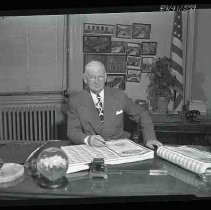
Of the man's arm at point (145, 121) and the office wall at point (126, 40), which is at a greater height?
the office wall at point (126, 40)

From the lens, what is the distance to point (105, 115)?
2254 millimetres

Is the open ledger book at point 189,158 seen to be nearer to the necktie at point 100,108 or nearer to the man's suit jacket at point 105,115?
the man's suit jacket at point 105,115

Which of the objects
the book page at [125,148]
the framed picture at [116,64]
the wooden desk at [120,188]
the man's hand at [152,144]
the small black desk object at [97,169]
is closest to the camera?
the wooden desk at [120,188]

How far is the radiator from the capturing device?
11.9 ft

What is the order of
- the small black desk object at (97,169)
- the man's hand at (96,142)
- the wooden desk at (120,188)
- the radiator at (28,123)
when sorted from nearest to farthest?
the wooden desk at (120,188)
the small black desk object at (97,169)
the man's hand at (96,142)
the radiator at (28,123)

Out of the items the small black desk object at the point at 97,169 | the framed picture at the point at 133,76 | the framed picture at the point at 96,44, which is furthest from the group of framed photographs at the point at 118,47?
the small black desk object at the point at 97,169

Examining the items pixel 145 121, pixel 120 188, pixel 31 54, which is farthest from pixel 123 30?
pixel 120 188

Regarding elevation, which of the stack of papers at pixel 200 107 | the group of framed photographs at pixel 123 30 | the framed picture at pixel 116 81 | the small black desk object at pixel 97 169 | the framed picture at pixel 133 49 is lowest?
the small black desk object at pixel 97 169

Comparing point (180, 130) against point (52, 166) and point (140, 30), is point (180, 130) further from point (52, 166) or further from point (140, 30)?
point (52, 166)

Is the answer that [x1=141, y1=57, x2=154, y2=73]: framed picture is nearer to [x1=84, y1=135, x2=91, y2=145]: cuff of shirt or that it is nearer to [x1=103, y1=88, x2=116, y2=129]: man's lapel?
[x1=103, y1=88, x2=116, y2=129]: man's lapel

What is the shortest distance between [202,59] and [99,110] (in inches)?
64.7

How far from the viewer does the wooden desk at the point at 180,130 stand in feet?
9.69

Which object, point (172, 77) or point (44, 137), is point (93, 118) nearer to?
point (172, 77)

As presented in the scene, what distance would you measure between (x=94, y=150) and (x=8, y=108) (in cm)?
227
